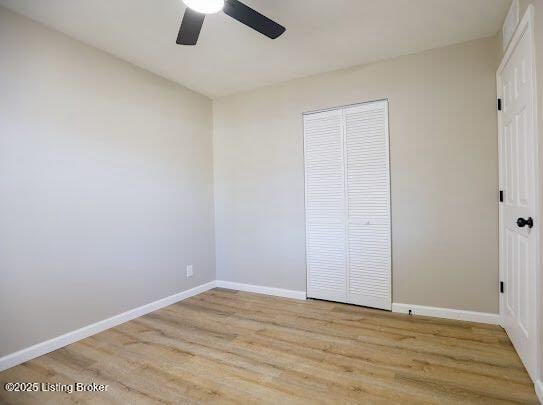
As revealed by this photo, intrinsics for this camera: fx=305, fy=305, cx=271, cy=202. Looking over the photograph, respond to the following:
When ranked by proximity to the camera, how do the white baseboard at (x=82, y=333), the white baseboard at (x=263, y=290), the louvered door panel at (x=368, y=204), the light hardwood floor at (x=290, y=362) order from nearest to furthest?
the light hardwood floor at (x=290, y=362) < the white baseboard at (x=82, y=333) < the louvered door panel at (x=368, y=204) < the white baseboard at (x=263, y=290)

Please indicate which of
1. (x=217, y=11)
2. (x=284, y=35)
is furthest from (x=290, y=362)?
(x=284, y=35)

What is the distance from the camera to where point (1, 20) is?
6.91 ft

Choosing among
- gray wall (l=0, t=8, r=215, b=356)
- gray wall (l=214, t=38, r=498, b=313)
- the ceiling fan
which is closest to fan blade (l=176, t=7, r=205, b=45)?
the ceiling fan

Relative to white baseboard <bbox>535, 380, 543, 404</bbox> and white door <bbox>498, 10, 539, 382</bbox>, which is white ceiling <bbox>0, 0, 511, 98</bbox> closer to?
white door <bbox>498, 10, 539, 382</bbox>

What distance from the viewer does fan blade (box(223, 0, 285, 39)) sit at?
1.70m

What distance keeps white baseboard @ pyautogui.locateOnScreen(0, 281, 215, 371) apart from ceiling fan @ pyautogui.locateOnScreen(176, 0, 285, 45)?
240 centimetres

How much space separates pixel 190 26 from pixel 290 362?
7.58 feet

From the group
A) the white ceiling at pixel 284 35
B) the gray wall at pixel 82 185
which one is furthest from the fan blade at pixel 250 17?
the gray wall at pixel 82 185

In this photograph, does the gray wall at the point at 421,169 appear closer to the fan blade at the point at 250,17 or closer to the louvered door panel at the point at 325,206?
the louvered door panel at the point at 325,206

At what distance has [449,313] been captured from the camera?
109 inches

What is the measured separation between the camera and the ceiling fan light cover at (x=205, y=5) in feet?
5.45

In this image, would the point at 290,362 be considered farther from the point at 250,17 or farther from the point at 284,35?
the point at 284,35

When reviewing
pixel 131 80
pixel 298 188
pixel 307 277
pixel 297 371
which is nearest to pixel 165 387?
pixel 297 371

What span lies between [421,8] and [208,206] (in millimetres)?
2958
